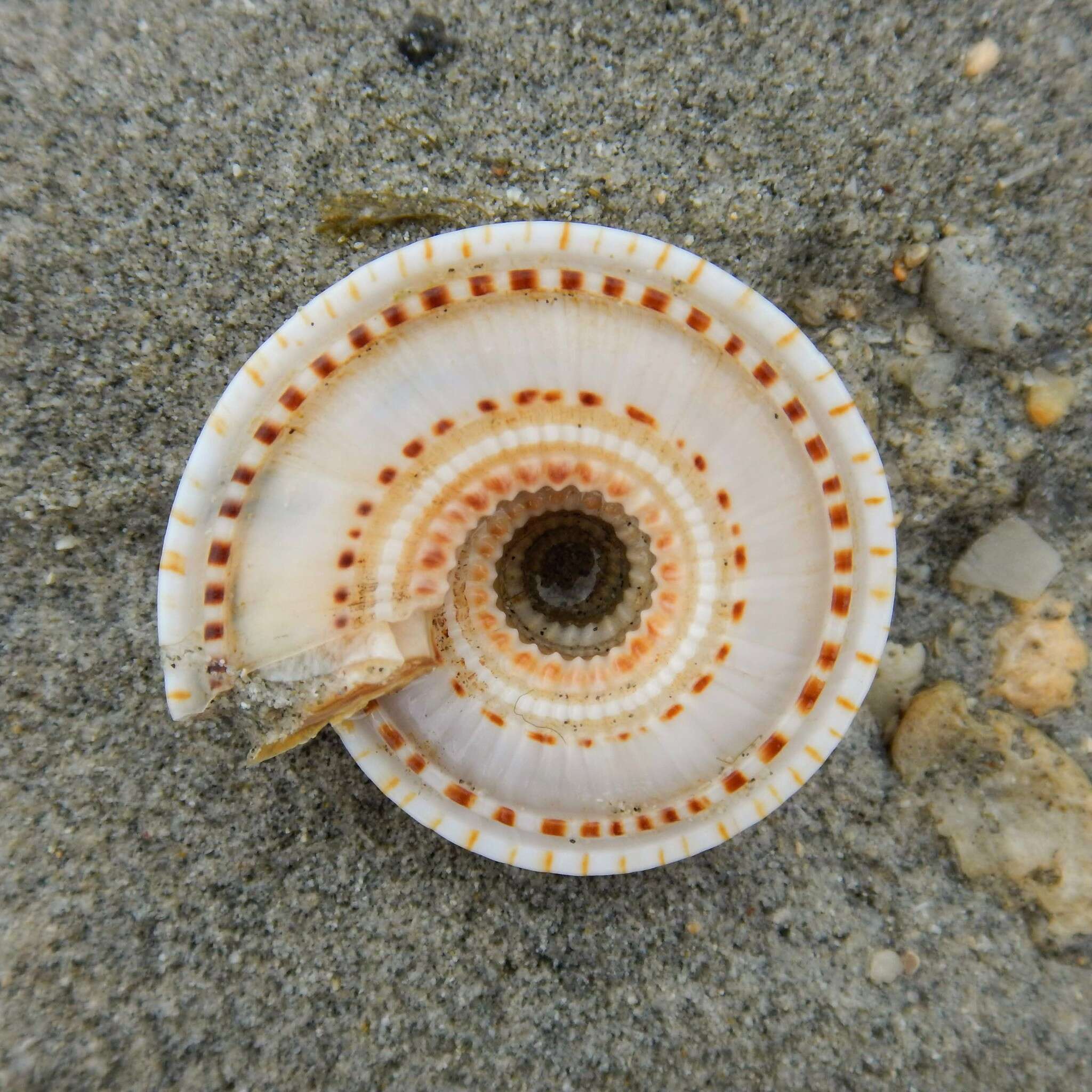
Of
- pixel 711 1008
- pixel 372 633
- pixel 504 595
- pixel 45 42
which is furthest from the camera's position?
pixel 504 595

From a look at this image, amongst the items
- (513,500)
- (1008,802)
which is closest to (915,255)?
(513,500)

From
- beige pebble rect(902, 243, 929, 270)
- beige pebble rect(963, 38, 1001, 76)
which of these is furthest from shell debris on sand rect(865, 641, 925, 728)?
beige pebble rect(963, 38, 1001, 76)

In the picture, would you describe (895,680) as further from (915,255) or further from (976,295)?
(915,255)

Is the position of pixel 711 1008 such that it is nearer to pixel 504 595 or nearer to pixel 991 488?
pixel 504 595

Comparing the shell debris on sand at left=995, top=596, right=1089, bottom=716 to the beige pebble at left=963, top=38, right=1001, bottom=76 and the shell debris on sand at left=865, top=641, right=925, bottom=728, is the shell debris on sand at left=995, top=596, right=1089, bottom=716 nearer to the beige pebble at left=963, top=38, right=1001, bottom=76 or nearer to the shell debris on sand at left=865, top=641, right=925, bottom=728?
the shell debris on sand at left=865, top=641, right=925, bottom=728

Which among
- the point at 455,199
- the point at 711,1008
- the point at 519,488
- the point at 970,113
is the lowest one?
the point at 711,1008

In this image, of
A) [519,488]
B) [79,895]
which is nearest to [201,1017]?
[79,895]

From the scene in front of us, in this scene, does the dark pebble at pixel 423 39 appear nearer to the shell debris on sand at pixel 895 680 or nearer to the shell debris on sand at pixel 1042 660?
the shell debris on sand at pixel 895 680
